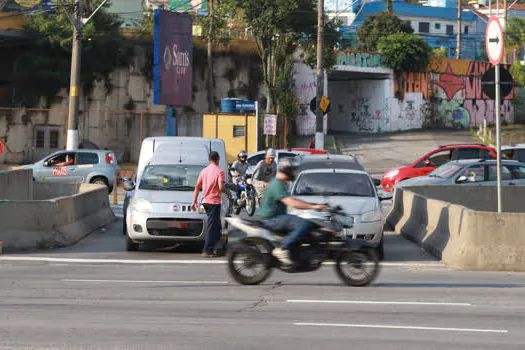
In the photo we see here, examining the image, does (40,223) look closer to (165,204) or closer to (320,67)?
(165,204)

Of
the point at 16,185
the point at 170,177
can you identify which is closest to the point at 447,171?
the point at 170,177

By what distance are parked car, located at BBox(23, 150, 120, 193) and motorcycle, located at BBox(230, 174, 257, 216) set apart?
8584mm

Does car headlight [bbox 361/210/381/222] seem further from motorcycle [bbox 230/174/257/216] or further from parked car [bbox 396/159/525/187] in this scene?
parked car [bbox 396/159/525/187]

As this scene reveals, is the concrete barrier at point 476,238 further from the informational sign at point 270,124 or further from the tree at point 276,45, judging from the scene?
the tree at point 276,45

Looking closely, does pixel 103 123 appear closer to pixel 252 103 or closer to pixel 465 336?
pixel 252 103

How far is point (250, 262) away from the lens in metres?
11.3

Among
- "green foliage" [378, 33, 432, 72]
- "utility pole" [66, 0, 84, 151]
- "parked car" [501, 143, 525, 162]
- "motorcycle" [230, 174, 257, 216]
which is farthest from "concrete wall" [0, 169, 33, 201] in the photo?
"green foliage" [378, 33, 432, 72]

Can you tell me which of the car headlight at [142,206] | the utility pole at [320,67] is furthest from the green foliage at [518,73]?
the car headlight at [142,206]

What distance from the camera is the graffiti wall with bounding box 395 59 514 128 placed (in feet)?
204

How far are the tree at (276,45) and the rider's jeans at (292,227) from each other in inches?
1516

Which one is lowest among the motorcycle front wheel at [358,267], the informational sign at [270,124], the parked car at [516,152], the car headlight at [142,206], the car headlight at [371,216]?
the motorcycle front wheel at [358,267]

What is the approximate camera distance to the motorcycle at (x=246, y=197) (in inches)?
936

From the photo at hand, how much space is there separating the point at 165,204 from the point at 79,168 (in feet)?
54.2

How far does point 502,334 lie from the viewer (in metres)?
8.17
